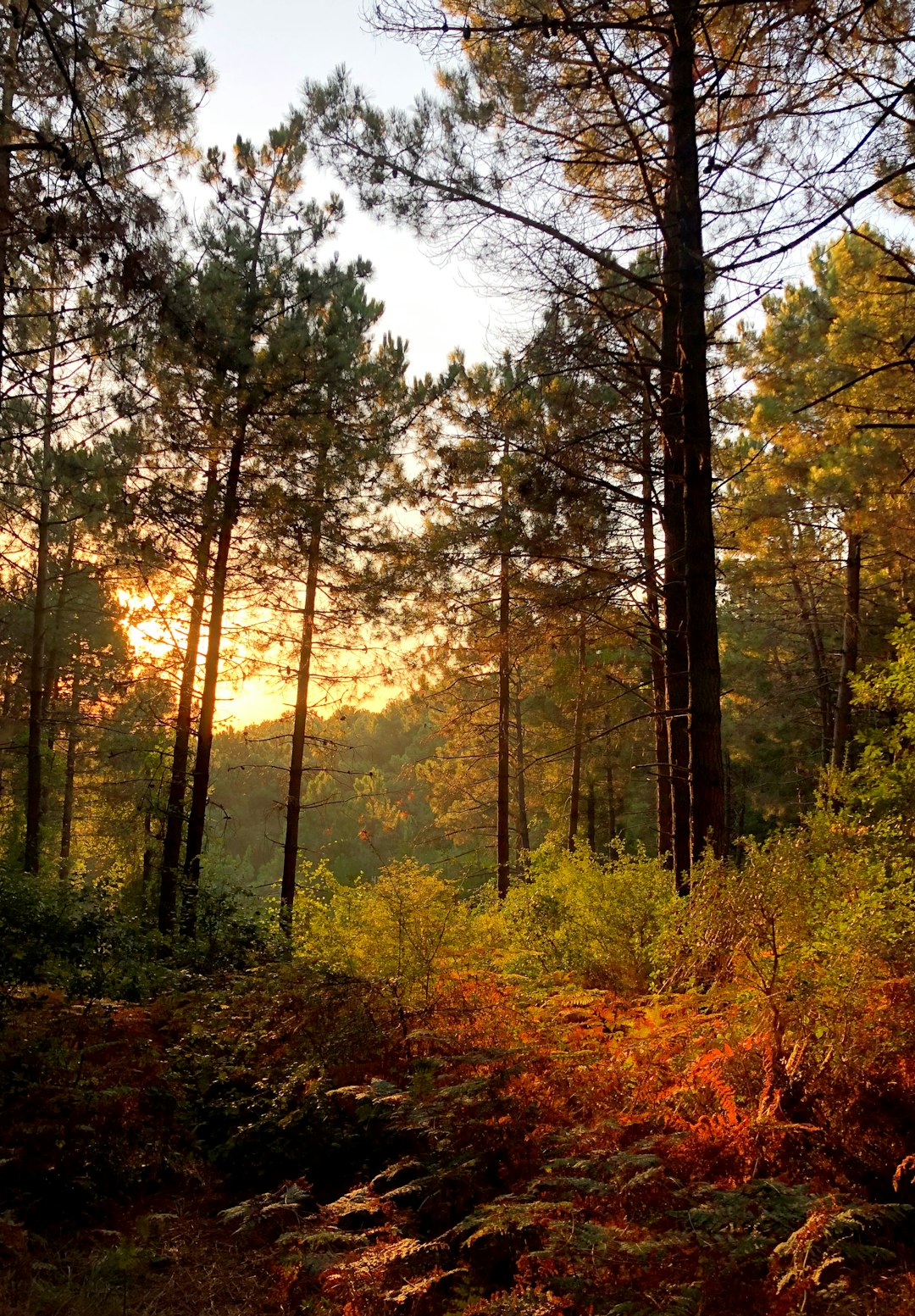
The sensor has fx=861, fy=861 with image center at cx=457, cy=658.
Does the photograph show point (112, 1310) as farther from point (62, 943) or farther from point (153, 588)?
point (153, 588)

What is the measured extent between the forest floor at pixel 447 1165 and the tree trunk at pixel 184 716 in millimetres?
6553

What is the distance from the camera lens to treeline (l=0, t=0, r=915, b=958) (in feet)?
19.0

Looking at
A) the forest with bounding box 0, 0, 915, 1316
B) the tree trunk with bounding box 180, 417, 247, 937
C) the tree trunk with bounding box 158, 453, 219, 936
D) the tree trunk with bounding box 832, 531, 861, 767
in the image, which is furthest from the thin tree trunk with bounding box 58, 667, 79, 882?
the tree trunk with bounding box 832, 531, 861, 767

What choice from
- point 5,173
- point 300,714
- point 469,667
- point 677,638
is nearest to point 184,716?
point 300,714

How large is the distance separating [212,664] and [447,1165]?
9450 millimetres

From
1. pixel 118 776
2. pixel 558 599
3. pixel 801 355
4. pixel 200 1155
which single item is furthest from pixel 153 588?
pixel 118 776

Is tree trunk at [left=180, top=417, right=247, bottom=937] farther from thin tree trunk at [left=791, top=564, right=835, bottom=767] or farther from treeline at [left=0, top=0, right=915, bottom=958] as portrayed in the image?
thin tree trunk at [left=791, top=564, right=835, bottom=767]

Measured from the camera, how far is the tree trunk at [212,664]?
11.8 meters

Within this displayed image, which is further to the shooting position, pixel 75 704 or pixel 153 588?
pixel 75 704

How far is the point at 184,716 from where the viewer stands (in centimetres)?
1239

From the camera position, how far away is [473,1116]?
12.7 feet

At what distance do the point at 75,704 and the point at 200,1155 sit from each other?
69.5ft

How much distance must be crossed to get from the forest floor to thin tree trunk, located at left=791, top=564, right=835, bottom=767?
632 inches

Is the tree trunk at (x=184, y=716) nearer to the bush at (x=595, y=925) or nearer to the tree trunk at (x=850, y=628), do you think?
the bush at (x=595, y=925)
